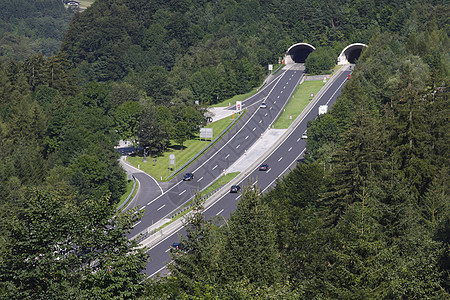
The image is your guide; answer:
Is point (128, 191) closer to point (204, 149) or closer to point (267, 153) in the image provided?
point (204, 149)

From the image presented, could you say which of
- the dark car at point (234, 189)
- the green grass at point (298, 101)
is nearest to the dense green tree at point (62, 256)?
the dark car at point (234, 189)

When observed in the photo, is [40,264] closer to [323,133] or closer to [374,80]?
[323,133]

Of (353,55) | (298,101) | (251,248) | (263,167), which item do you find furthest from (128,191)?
(353,55)

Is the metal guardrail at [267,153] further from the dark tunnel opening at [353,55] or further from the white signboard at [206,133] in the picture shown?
the white signboard at [206,133]

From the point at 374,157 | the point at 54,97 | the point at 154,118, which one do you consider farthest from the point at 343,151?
the point at 54,97

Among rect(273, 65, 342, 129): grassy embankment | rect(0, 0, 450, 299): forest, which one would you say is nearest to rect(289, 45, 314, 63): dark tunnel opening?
rect(0, 0, 450, 299): forest

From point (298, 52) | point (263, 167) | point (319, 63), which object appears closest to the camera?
point (263, 167)
